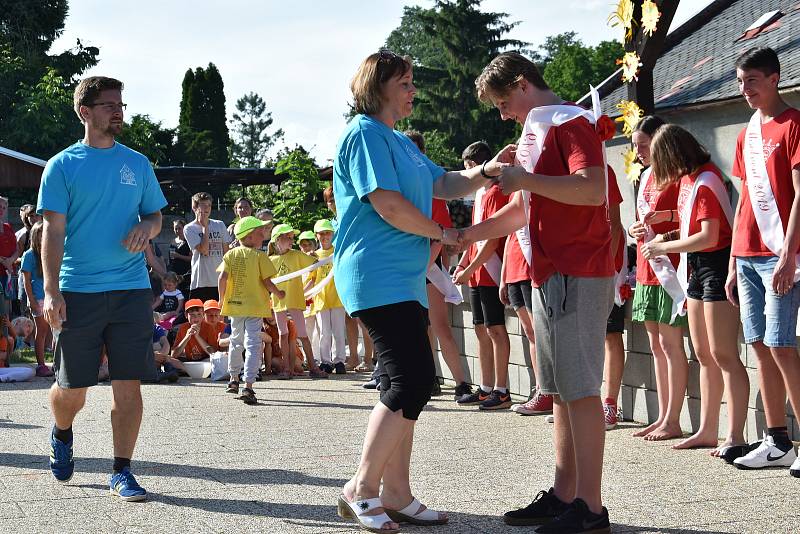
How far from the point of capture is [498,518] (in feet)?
16.5

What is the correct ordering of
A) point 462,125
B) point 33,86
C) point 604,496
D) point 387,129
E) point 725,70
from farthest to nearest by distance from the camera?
1. point 462,125
2. point 33,86
3. point 725,70
4. point 604,496
5. point 387,129

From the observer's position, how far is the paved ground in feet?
16.4

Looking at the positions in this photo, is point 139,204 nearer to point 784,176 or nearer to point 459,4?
point 784,176

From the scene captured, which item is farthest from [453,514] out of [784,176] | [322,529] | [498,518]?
[784,176]

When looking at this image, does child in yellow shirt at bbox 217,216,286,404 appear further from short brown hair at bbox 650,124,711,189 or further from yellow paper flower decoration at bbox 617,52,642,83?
short brown hair at bbox 650,124,711,189

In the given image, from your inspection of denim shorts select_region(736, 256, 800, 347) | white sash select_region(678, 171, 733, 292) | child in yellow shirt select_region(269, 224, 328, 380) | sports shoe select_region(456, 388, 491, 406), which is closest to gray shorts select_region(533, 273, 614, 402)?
denim shorts select_region(736, 256, 800, 347)

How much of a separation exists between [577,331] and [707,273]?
216cm

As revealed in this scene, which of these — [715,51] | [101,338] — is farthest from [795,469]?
[715,51]

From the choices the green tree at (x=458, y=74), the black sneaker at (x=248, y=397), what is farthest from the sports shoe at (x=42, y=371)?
the green tree at (x=458, y=74)

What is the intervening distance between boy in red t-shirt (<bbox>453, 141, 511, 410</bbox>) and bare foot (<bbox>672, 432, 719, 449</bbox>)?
2338 millimetres

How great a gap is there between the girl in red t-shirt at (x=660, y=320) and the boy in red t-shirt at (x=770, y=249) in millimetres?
898

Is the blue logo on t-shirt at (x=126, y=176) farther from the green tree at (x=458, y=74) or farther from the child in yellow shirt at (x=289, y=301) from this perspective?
the green tree at (x=458, y=74)

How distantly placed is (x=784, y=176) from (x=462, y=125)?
66265mm

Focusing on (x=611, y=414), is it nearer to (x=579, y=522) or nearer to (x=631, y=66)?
(x=579, y=522)
